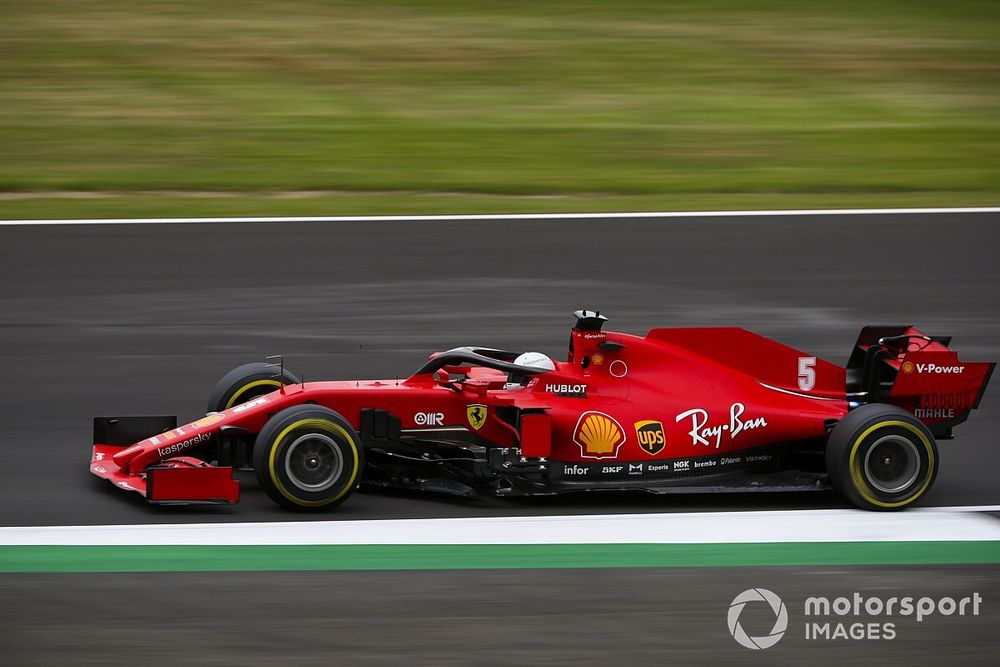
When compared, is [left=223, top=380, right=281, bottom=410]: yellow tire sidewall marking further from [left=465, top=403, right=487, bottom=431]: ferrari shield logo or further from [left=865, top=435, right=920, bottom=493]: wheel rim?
[left=865, top=435, right=920, bottom=493]: wheel rim

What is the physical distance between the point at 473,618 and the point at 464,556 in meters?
0.77

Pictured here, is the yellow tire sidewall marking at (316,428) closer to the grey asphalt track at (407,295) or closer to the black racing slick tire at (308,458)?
the black racing slick tire at (308,458)

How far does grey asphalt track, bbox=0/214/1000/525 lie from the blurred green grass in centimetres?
110

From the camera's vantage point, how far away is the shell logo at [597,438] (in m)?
7.75

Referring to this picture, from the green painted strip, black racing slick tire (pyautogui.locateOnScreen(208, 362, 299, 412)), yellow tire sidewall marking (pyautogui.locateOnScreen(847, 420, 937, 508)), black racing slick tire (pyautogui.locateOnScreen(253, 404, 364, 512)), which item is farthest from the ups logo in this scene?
black racing slick tire (pyautogui.locateOnScreen(208, 362, 299, 412))

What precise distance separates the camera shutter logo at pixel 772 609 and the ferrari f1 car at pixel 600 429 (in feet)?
4.70

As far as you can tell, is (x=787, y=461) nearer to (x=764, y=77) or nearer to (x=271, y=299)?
(x=271, y=299)

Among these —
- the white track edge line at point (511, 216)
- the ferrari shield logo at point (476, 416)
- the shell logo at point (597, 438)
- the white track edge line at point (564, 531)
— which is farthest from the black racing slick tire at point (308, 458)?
the white track edge line at point (511, 216)

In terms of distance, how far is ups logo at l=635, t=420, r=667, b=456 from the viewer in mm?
7781

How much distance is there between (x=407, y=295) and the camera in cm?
1230

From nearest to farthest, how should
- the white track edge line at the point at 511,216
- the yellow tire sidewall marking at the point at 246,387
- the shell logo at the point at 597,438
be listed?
the shell logo at the point at 597,438, the yellow tire sidewall marking at the point at 246,387, the white track edge line at the point at 511,216

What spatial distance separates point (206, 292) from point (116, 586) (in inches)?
241

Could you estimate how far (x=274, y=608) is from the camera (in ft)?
20.5

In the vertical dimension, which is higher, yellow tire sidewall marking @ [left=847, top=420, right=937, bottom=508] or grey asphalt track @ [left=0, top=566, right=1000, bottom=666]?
yellow tire sidewall marking @ [left=847, top=420, right=937, bottom=508]
